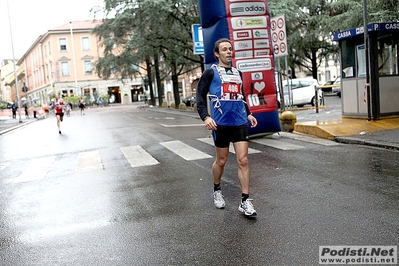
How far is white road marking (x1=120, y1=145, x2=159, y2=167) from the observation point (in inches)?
351

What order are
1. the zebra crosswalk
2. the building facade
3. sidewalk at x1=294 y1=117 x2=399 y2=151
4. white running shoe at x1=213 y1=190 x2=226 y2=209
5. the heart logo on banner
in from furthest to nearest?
the building facade → the heart logo on banner → sidewalk at x1=294 y1=117 x2=399 y2=151 → the zebra crosswalk → white running shoe at x1=213 y1=190 x2=226 y2=209

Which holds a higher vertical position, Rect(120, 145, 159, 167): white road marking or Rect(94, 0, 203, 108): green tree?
Rect(94, 0, 203, 108): green tree

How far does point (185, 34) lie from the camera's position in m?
26.2

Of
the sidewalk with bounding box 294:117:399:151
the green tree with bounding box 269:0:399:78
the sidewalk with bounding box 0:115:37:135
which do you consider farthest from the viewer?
the sidewalk with bounding box 0:115:37:135

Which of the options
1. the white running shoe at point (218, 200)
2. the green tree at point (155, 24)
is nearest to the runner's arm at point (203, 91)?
the white running shoe at point (218, 200)

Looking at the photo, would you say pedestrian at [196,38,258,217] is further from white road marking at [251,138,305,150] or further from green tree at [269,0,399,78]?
green tree at [269,0,399,78]

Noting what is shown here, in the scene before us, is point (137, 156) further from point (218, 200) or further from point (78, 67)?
point (78, 67)

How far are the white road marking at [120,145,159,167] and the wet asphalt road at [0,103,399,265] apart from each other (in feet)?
0.86

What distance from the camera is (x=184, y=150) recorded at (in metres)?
10.3

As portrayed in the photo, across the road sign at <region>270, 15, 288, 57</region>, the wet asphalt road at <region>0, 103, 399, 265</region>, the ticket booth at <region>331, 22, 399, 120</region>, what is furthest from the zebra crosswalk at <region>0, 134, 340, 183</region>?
the road sign at <region>270, 15, 288, 57</region>

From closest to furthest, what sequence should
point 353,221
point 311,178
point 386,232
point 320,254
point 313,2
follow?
1. point 320,254
2. point 386,232
3. point 353,221
4. point 311,178
5. point 313,2

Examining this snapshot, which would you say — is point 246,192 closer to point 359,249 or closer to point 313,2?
point 359,249

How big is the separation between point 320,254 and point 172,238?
4.70ft

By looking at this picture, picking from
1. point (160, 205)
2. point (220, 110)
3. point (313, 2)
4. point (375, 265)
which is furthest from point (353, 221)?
point (313, 2)
